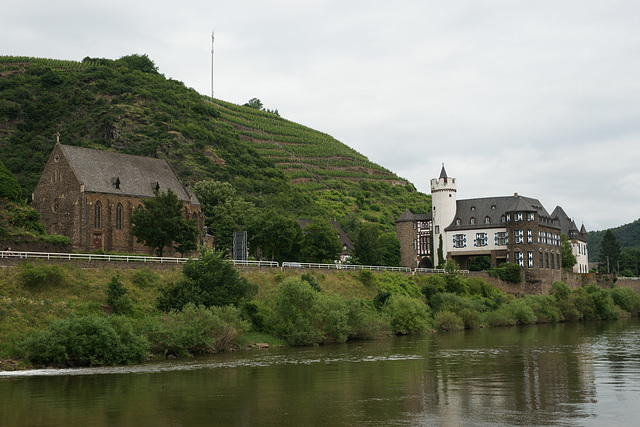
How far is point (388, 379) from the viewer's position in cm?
3519

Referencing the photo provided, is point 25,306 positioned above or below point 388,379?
above

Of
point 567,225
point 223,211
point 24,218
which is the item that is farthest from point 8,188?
point 567,225

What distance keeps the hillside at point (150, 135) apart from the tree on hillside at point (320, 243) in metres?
39.6

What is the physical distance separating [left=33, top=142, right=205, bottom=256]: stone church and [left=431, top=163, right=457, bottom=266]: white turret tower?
46655 mm

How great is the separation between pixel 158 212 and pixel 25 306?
25196 mm

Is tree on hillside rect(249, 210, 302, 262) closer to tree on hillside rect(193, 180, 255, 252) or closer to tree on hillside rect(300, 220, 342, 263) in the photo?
tree on hillside rect(300, 220, 342, 263)

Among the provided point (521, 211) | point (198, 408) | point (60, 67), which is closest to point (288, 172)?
point (60, 67)

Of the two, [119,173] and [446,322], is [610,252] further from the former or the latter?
[119,173]

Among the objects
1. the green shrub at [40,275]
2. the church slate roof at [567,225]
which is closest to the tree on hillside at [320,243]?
the green shrub at [40,275]

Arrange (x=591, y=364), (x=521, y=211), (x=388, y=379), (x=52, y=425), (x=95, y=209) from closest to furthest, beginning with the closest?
(x=52, y=425) → (x=388, y=379) → (x=591, y=364) → (x=95, y=209) → (x=521, y=211)

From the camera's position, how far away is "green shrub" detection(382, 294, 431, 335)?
67625mm

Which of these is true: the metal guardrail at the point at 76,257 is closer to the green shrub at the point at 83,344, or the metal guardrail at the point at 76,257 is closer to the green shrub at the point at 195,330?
the green shrub at the point at 195,330

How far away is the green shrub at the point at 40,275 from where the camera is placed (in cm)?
5081

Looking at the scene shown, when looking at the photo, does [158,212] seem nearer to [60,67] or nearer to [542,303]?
[542,303]
